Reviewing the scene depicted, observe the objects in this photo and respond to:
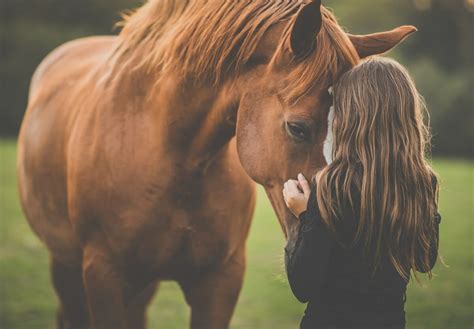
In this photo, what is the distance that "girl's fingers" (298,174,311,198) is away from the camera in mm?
2340

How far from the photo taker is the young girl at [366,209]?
2279 mm

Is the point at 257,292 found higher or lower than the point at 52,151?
lower

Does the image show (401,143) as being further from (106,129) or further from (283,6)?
(106,129)

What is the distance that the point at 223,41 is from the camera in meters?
2.70

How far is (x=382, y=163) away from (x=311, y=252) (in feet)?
1.45

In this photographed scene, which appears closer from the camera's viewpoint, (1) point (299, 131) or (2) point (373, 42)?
(1) point (299, 131)

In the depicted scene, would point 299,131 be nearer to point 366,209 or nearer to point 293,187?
point 293,187

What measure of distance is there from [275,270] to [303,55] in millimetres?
5279

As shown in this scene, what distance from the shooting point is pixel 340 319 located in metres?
2.36

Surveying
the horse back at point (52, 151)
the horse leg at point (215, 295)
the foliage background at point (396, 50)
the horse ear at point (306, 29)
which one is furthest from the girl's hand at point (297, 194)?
the foliage background at point (396, 50)

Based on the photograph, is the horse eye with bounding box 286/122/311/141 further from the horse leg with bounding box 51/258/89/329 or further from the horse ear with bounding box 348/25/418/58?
the horse leg with bounding box 51/258/89/329

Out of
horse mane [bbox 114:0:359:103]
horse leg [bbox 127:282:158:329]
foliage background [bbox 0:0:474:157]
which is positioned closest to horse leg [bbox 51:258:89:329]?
horse leg [bbox 127:282:158:329]

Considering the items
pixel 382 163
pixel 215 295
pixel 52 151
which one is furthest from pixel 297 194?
pixel 52 151

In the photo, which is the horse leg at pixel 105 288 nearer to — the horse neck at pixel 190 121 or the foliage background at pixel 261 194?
the horse neck at pixel 190 121
